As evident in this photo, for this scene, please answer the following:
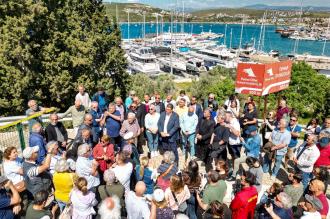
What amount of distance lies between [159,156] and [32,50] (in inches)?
385

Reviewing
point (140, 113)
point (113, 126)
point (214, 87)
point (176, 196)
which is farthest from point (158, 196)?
point (214, 87)

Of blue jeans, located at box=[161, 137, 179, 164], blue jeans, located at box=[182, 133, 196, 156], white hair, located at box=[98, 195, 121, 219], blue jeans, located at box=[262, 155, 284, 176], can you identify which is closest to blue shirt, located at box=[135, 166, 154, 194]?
white hair, located at box=[98, 195, 121, 219]

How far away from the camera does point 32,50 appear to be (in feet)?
47.6

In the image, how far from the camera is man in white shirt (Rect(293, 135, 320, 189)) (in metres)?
6.01

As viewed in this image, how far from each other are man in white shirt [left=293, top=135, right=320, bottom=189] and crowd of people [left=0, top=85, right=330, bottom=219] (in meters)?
0.02

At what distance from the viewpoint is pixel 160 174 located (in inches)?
197

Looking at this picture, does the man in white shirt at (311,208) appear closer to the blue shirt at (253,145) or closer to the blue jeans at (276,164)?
the blue shirt at (253,145)

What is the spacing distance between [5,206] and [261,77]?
8.21 m

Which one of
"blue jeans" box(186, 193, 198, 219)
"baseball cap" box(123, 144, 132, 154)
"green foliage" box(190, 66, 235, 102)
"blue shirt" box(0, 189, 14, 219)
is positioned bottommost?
"green foliage" box(190, 66, 235, 102)

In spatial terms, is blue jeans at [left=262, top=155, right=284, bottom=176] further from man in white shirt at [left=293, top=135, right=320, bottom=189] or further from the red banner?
the red banner

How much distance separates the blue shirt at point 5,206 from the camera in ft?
13.7

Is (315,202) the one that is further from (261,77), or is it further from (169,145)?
(261,77)

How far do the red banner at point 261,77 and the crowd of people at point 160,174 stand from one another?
212 centimetres

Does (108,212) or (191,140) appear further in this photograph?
(191,140)
